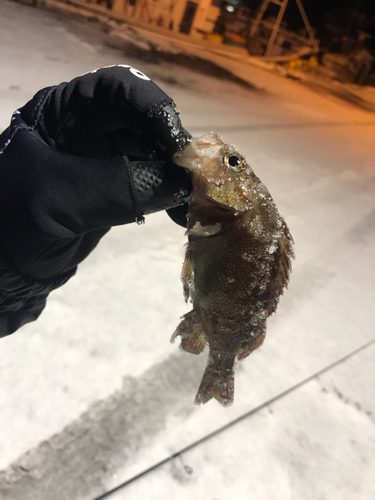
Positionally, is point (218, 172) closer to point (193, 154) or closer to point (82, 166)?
point (193, 154)

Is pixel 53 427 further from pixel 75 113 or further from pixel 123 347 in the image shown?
pixel 75 113

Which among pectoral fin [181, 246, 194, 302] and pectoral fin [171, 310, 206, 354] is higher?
pectoral fin [181, 246, 194, 302]

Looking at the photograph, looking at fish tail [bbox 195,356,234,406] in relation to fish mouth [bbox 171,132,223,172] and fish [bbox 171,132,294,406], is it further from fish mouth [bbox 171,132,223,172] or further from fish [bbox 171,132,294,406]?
fish mouth [bbox 171,132,223,172]

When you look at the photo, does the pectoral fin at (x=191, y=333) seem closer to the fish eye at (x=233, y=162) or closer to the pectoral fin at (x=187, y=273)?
the pectoral fin at (x=187, y=273)

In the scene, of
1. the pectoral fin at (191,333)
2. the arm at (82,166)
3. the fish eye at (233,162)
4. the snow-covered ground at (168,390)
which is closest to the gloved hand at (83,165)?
the arm at (82,166)

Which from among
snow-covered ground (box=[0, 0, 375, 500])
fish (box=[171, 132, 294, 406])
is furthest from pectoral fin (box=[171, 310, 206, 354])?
snow-covered ground (box=[0, 0, 375, 500])
